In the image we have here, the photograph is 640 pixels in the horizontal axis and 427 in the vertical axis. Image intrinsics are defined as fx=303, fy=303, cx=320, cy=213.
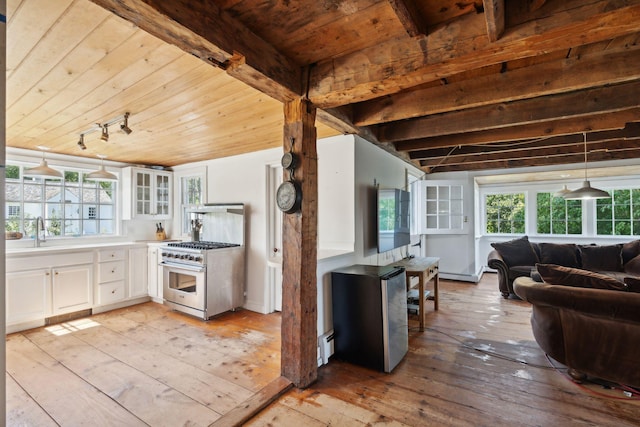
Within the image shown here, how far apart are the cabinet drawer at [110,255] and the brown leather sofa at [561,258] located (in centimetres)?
590

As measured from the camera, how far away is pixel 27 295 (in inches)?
143

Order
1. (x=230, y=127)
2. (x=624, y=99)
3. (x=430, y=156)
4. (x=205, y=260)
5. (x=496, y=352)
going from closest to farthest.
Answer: (x=624, y=99)
(x=496, y=352)
(x=230, y=127)
(x=205, y=260)
(x=430, y=156)

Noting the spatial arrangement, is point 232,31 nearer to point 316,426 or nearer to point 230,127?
point 230,127

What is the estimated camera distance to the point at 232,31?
5.35 ft

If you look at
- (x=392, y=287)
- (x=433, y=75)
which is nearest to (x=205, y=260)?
(x=392, y=287)

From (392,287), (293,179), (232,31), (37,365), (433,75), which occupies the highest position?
(232,31)

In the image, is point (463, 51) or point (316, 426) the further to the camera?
point (316, 426)

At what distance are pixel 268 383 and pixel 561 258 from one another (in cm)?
524

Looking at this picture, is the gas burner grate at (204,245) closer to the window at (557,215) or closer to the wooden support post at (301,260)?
the wooden support post at (301,260)

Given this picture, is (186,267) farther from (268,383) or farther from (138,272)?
(268,383)

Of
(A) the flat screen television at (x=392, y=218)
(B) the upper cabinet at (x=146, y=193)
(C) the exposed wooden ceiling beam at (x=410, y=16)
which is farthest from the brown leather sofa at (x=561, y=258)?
(B) the upper cabinet at (x=146, y=193)

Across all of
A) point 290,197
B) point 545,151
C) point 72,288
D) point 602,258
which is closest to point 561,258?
point 602,258

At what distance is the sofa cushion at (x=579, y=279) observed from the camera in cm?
229

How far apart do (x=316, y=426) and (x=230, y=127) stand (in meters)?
2.71
